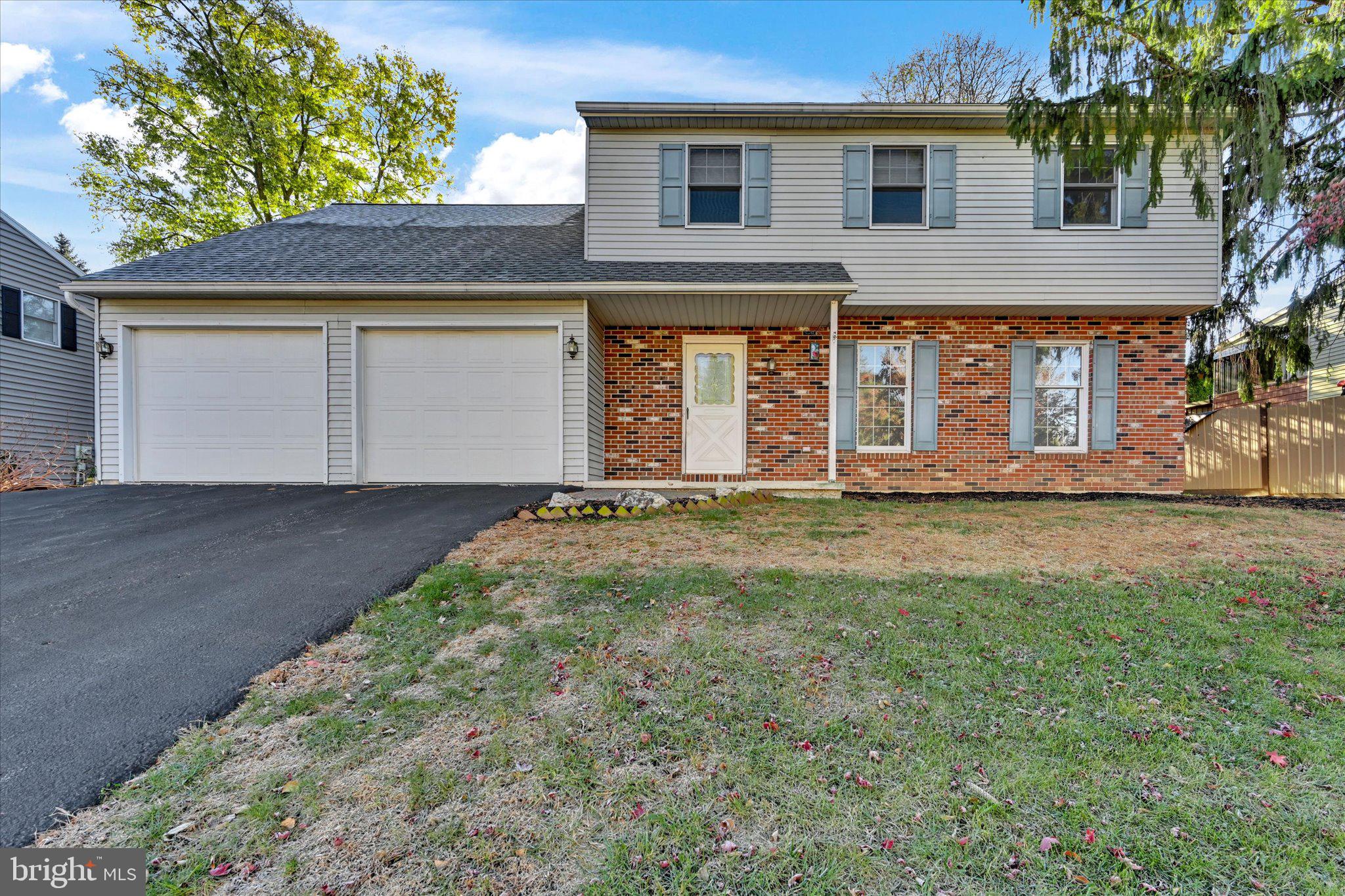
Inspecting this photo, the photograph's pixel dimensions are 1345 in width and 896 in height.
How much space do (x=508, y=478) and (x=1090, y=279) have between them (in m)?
8.26

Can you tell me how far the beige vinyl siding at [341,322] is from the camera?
705cm

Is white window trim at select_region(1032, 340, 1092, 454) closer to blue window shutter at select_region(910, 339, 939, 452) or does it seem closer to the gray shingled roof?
blue window shutter at select_region(910, 339, 939, 452)

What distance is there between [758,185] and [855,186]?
52.6 inches

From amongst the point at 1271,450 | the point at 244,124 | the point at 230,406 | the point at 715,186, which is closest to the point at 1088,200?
the point at 715,186

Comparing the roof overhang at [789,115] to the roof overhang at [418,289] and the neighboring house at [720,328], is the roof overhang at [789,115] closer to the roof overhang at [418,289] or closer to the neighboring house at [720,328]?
the neighboring house at [720,328]

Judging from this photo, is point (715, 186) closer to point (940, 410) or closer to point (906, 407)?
point (906, 407)

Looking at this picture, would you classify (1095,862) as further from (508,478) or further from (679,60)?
(679,60)

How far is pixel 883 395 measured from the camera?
821 cm

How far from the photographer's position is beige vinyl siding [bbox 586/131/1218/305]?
24.9 ft

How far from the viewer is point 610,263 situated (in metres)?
7.57

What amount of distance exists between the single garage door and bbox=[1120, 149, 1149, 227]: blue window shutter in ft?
25.7

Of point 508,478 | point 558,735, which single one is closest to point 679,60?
point 508,478

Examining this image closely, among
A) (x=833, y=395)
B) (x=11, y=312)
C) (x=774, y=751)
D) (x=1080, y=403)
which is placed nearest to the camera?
(x=774, y=751)

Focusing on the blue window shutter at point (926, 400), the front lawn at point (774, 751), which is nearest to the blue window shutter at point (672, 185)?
the blue window shutter at point (926, 400)
